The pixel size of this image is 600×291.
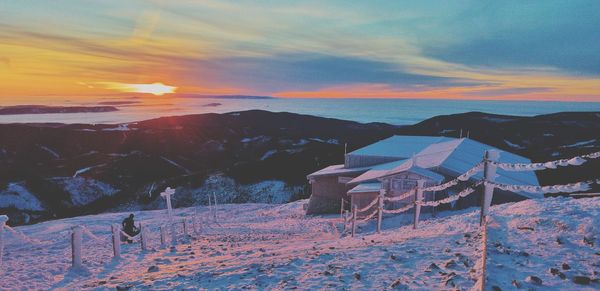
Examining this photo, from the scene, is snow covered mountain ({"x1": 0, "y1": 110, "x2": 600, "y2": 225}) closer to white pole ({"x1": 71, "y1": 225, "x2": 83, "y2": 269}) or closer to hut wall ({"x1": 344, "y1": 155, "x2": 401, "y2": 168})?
hut wall ({"x1": 344, "y1": 155, "x2": 401, "y2": 168})

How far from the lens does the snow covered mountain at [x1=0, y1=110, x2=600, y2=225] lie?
5191 centimetres

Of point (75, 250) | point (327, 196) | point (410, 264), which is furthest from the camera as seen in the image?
point (327, 196)

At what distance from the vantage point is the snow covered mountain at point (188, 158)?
51912mm

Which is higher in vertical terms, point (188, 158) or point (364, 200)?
point (364, 200)

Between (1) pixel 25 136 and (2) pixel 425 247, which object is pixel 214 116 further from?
(2) pixel 425 247

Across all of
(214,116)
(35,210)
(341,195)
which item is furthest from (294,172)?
(214,116)

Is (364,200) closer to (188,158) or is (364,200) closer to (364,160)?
(364,160)

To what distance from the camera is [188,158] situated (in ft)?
268

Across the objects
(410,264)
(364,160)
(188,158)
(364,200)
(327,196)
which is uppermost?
(410,264)

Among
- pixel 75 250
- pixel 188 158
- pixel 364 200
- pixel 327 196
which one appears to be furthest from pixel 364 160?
pixel 188 158

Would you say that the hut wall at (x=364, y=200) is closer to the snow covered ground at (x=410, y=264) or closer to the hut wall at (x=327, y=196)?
the hut wall at (x=327, y=196)

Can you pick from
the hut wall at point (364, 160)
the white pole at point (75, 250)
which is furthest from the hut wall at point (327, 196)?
the white pole at point (75, 250)

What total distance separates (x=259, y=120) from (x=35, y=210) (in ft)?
339

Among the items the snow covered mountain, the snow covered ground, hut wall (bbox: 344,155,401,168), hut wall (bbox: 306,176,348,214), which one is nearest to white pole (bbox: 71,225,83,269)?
the snow covered ground
